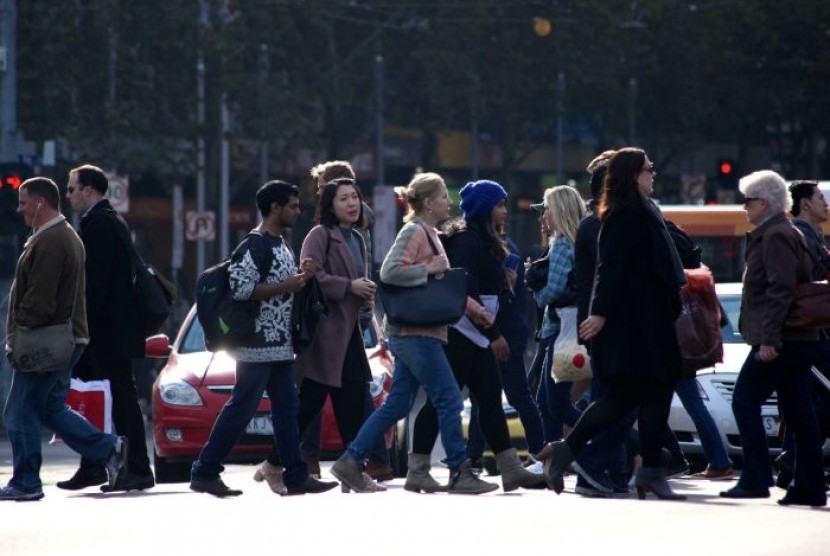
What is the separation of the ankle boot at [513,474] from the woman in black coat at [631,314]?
2.53 ft

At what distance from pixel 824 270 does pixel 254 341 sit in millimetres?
2930

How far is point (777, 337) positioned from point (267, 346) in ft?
8.69

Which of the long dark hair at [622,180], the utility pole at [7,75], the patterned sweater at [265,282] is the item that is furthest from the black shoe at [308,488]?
the utility pole at [7,75]

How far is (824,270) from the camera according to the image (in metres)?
11.8

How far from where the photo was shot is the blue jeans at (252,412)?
12.0m

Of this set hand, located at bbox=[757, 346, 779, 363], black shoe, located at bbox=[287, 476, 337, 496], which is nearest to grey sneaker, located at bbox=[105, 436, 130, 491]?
black shoe, located at bbox=[287, 476, 337, 496]

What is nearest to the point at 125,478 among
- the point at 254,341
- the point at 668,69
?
the point at 254,341

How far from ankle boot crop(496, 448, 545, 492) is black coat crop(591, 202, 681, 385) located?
108 cm

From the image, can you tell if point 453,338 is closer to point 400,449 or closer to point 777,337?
point 777,337

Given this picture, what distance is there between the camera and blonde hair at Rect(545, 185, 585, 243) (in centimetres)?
1274

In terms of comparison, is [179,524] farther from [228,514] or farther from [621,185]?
[621,185]

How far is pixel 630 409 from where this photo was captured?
1123 cm

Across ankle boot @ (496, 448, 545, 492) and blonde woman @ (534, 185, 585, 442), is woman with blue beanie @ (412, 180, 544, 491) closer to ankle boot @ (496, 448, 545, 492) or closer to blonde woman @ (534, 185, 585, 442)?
ankle boot @ (496, 448, 545, 492)

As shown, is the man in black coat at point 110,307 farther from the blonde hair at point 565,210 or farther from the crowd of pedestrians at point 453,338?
the blonde hair at point 565,210
